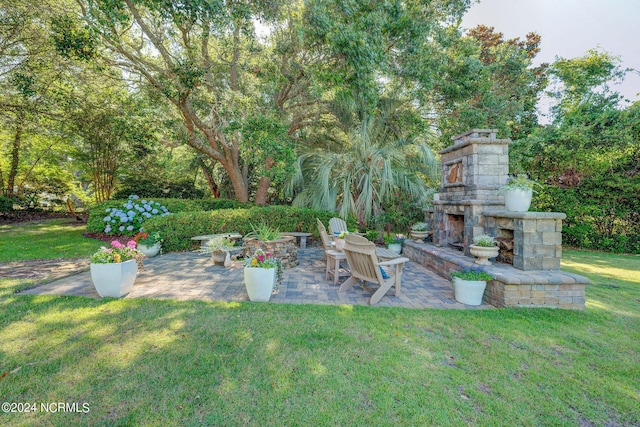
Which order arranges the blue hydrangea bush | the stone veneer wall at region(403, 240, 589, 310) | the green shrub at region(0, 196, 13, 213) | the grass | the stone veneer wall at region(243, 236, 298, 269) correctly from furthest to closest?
the green shrub at region(0, 196, 13, 213) < the blue hydrangea bush < the grass < the stone veneer wall at region(243, 236, 298, 269) < the stone veneer wall at region(403, 240, 589, 310)

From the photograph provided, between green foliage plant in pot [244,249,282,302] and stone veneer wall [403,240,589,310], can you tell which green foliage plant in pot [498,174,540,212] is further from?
green foliage plant in pot [244,249,282,302]

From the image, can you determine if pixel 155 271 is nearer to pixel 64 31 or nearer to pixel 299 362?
pixel 299 362

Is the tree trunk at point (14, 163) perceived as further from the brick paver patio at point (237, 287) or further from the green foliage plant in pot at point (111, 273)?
the green foliage plant in pot at point (111, 273)

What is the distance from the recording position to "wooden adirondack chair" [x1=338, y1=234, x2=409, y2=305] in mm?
3561

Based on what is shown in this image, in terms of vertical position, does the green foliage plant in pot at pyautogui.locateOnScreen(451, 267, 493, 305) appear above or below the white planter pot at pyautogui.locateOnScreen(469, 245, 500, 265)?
below

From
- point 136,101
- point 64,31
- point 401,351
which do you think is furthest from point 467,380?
point 136,101

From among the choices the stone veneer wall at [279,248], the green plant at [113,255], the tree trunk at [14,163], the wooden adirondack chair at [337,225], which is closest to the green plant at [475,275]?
the stone veneer wall at [279,248]

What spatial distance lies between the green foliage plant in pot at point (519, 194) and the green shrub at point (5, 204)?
16.3m

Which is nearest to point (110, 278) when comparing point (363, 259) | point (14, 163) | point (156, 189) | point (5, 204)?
point (363, 259)

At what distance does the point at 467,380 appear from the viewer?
82.0 inches

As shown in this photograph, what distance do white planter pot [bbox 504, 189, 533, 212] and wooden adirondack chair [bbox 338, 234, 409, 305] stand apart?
1922 mm

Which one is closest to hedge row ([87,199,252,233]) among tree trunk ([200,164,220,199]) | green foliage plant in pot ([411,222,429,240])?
tree trunk ([200,164,220,199])

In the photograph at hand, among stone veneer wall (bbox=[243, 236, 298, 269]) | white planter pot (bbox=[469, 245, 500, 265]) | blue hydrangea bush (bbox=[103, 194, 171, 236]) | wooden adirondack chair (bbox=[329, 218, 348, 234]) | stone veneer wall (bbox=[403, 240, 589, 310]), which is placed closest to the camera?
stone veneer wall (bbox=[403, 240, 589, 310])

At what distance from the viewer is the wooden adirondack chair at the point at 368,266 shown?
3561 millimetres
